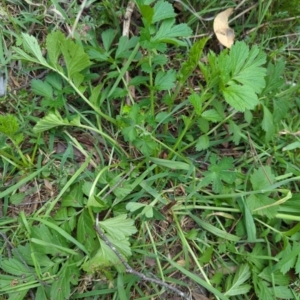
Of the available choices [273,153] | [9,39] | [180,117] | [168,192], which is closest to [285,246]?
[273,153]

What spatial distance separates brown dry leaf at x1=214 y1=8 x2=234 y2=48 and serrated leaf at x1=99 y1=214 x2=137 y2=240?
0.88 meters

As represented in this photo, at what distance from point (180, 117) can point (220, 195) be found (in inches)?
14.4

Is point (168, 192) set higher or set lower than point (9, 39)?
lower

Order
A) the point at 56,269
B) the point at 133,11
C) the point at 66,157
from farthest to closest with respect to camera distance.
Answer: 1. the point at 133,11
2. the point at 66,157
3. the point at 56,269

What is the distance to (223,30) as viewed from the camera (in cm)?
186

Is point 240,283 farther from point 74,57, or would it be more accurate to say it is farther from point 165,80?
point 74,57

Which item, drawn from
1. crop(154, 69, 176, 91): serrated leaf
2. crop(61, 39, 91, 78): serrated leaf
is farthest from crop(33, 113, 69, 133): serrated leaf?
crop(154, 69, 176, 91): serrated leaf

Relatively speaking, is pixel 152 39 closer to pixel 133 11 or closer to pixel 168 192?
pixel 133 11

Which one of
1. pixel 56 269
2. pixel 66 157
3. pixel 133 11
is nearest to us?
pixel 56 269

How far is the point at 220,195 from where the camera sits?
5.50ft

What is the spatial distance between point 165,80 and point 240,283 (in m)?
0.85

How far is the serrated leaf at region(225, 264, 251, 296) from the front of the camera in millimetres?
1648

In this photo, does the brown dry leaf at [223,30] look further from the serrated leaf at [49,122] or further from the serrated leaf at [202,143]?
the serrated leaf at [49,122]

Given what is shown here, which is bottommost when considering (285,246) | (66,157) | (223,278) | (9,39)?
(223,278)
